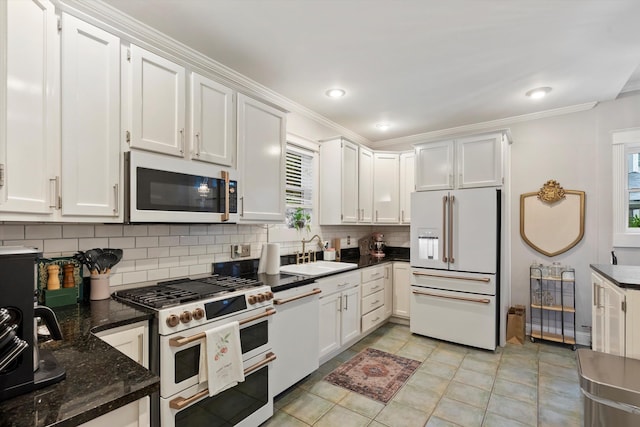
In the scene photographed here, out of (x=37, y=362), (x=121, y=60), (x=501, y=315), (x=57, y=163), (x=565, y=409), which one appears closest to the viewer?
(x=37, y=362)

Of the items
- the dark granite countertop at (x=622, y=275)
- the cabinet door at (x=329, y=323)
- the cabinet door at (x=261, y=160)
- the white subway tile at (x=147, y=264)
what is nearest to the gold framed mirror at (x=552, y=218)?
the dark granite countertop at (x=622, y=275)

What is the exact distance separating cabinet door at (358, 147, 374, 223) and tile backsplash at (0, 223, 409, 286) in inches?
54.5

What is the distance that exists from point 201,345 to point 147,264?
2.72 feet

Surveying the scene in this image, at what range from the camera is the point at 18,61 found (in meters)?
1.33

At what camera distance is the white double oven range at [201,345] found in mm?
1567

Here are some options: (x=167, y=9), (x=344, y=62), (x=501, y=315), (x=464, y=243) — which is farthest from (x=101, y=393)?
(x=501, y=315)

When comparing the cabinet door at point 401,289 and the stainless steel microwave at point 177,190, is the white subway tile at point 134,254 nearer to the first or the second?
the stainless steel microwave at point 177,190

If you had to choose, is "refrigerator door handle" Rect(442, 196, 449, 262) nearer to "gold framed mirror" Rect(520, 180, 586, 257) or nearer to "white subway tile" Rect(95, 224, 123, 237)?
"gold framed mirror" Rect(520, 180, 586, 257)

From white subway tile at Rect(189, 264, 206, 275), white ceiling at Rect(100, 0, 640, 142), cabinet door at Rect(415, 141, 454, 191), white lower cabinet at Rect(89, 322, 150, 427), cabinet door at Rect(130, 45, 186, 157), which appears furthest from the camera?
cabinet door at Rect(415, 141, 454, 191)

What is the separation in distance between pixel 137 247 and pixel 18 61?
1.19 metres

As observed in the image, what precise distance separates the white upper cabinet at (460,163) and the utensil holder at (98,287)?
3.31 meters

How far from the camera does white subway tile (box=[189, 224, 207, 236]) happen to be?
8.03 ft

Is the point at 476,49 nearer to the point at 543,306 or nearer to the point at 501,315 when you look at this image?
the point at 501,315

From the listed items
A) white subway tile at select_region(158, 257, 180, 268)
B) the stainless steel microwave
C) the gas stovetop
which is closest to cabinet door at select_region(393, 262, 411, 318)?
the gas stovetop
